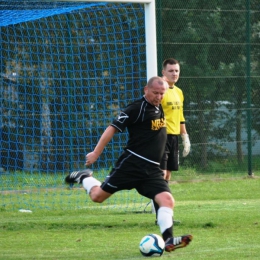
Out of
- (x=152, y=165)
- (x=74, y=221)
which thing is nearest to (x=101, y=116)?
(x=74, y=221)

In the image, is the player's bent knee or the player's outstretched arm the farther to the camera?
the player's bent knee

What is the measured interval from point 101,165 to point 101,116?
4.21 ft

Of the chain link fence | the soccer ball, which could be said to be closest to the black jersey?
the soccer ball

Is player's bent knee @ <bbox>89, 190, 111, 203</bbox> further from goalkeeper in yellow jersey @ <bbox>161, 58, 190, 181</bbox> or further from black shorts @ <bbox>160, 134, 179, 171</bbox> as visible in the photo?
black shorts @ <bbox>160, 134, 179, 171</bbox>

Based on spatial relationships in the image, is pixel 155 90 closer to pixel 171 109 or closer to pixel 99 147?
pixel 99 147

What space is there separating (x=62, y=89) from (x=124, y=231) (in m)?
5.32

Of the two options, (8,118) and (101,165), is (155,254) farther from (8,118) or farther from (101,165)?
(8,118)

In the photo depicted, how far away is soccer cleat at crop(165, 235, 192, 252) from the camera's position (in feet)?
22.6

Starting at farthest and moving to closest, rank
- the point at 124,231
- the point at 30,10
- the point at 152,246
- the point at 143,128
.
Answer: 1. the point at 30,10
2. the point at 124,231
3. the point at 143,128
4. the point at 152,246

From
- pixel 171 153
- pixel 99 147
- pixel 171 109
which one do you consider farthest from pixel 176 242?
pixel 171 109

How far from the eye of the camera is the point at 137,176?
734 centimetres

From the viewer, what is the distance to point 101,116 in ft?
45.9

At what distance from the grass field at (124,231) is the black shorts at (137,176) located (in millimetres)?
636

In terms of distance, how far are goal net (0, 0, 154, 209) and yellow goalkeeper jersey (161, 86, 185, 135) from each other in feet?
10.8
